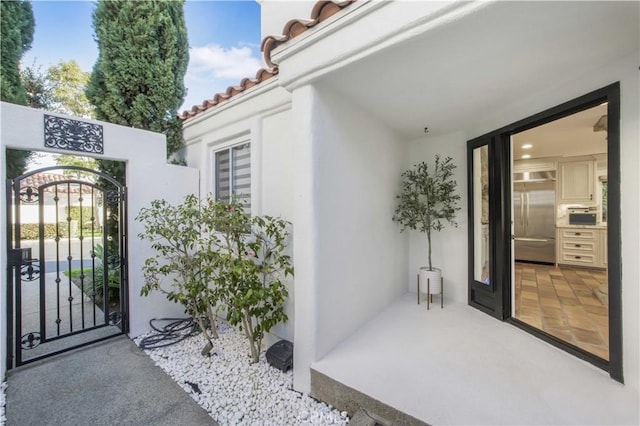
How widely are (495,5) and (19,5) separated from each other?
22.6 feet

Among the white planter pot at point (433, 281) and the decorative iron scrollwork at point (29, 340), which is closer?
the decorative iron scrollwork at point (29, 340)

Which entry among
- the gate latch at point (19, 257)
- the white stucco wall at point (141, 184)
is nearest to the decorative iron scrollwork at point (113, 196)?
the white stucco wall at point (141, 184)

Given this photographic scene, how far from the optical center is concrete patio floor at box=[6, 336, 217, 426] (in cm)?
231

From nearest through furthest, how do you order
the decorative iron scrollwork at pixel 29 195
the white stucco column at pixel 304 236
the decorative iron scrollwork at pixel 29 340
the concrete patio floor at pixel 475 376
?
1. the concrete patio floor at pixel 475 376
2. the white stucco column at pixel 304 236
3. the decorative iron scrollwork at pixel 29 195
4. the decorative iron scrollwork at pixel 29 340

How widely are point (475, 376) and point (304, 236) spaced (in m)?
2.03

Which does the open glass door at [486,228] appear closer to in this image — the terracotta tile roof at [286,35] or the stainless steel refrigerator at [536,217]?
the terracotta tile roof at [286,35]

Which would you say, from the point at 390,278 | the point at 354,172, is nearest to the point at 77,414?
the point at 354,172

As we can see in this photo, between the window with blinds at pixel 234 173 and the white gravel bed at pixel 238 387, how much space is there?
6.62 ft

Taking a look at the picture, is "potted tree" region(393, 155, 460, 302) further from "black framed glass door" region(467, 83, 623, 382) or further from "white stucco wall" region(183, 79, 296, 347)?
"white stucco wall" region(183, 79, 296, 347)

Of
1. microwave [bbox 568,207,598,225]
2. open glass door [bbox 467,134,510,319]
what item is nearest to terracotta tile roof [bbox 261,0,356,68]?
open glass door [bbox 467,134,510,319]

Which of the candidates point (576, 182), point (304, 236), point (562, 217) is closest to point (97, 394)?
point (304, 236)

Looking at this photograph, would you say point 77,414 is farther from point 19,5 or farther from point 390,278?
point 19,5

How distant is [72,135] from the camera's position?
320 cm

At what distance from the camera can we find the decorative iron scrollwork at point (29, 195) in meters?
2.97
